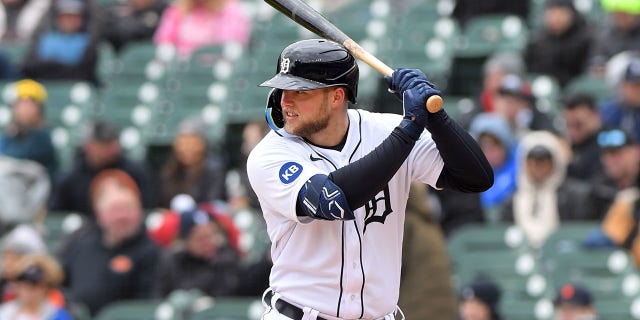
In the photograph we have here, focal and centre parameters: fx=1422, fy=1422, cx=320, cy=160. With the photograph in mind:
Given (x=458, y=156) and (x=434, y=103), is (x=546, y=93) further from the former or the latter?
(x=434, y=103)

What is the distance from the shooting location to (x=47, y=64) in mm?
11430

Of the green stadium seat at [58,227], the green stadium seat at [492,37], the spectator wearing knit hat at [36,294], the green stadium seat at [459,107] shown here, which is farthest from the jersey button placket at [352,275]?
the green stadium seat at [492,37]

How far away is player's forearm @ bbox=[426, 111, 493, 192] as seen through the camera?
4.34 m

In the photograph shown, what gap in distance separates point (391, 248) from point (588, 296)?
9.20 ft

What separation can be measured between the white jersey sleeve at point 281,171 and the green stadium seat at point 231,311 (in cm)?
308

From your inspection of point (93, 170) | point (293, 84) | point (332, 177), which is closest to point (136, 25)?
point (93, 170)

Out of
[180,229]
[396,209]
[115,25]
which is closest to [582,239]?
[180,229]

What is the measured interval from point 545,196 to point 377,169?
416 cm

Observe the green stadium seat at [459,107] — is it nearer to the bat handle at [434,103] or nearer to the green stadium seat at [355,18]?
the green stadium seat at [355,18]

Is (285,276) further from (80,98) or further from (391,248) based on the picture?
(80,98)

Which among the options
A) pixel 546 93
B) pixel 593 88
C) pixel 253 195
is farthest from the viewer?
pixel 546 93

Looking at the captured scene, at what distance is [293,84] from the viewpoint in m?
4.32

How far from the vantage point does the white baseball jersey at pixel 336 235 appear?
175 inches

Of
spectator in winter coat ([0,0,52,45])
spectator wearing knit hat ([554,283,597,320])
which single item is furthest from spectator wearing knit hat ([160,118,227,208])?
spectator in winter coat ([0,0,52,45])
